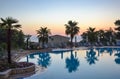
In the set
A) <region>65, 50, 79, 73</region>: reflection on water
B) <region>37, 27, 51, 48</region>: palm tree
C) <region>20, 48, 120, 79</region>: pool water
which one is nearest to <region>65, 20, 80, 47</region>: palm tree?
<region>37, 27, 51, 48</region>: palm tree

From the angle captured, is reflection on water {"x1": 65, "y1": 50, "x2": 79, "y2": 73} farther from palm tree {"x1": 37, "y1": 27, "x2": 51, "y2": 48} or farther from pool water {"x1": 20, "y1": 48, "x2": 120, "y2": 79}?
palm tree {"x1": 37, "y1": 27, "x2": 51, "y2": 48}

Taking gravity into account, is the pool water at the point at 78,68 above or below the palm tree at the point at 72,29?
below

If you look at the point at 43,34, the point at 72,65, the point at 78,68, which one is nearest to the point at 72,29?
the point at 43,34

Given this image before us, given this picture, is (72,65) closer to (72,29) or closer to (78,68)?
(78,68)

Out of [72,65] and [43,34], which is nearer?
[72,65]

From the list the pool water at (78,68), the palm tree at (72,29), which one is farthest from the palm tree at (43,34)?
the pool water at (78,68)

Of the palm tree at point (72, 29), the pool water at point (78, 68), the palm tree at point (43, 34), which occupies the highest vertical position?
the palm tree at point (72, 29)

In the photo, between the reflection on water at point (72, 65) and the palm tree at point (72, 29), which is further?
the palm tree at point (72, 29)

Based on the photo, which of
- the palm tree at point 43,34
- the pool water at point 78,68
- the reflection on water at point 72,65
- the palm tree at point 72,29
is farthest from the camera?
the palm tree at point 72,29

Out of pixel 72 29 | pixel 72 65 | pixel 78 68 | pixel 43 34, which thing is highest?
pixel 72 29

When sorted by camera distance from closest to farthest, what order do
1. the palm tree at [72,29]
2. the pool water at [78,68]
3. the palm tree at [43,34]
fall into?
the pool water at [78,68]
the palm tree at [43,34]
the palm tree at [72,29]

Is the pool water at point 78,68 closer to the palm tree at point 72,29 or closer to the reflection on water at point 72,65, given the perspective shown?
the reflection on water at point 72,65

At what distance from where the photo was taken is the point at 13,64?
1714 centimetres

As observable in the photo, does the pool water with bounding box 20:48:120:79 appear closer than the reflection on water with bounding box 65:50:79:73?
Yes
